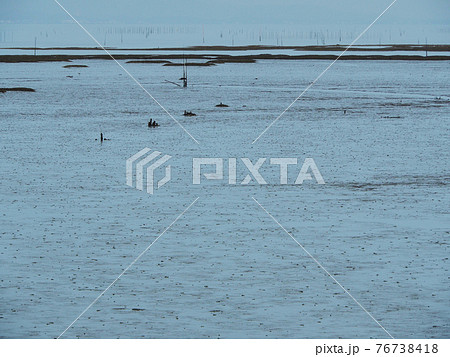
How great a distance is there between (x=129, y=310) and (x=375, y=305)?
6.80 metres

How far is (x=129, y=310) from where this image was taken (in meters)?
22.0

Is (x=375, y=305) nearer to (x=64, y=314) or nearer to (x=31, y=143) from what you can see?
(x=64, y=314)

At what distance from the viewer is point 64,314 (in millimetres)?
21656

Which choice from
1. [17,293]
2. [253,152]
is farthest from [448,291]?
[253,152]

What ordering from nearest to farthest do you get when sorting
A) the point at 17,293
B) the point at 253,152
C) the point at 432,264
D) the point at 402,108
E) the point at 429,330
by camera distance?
the point at 429,330 < the point at 17,293 < the point at 432,264 < the point at 253,152 < the point at 402,108

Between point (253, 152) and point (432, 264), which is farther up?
point (253, 152)

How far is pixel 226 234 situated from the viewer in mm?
30500

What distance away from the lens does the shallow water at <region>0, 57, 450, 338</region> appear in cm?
2152

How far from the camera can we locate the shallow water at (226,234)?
21.5 metres
